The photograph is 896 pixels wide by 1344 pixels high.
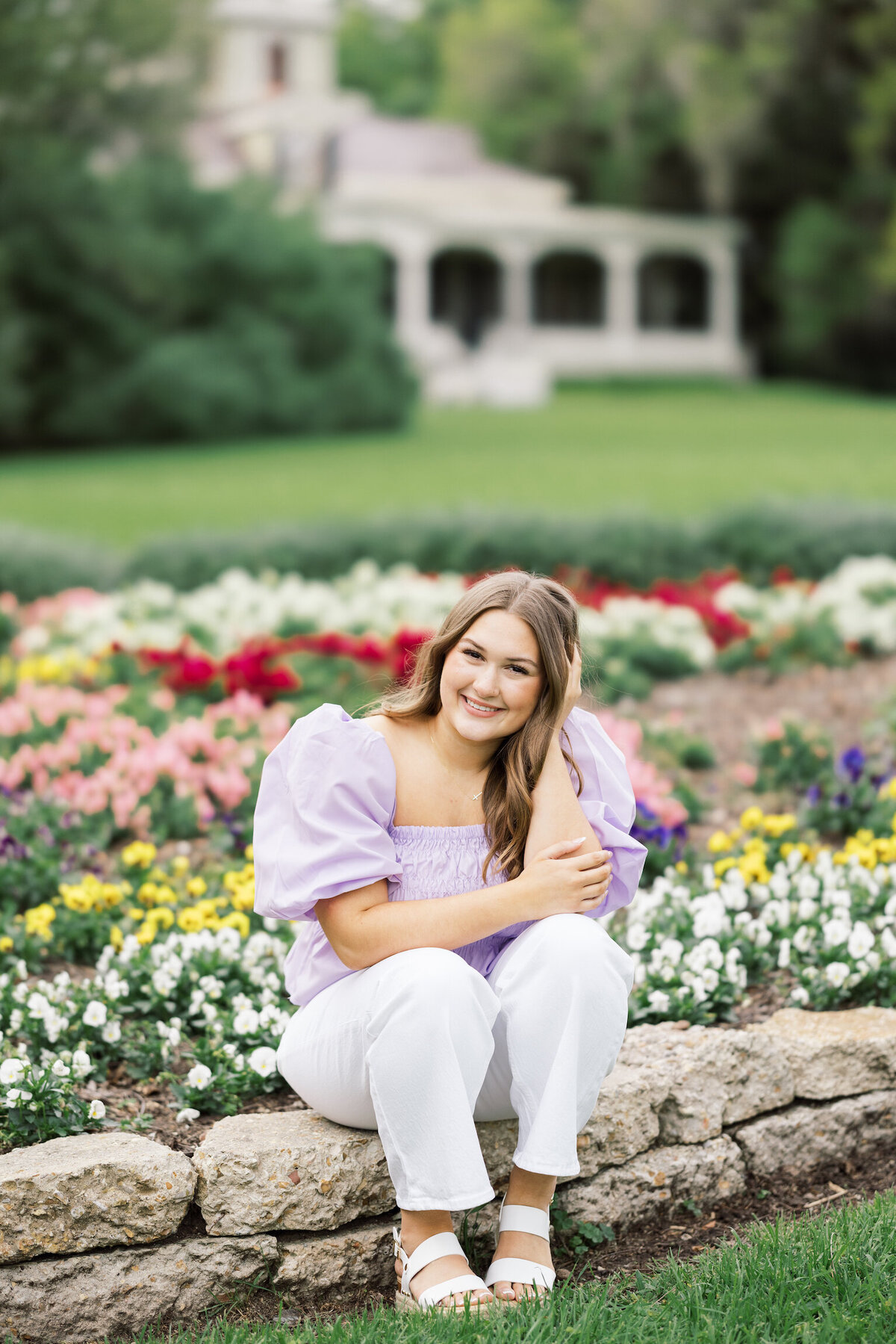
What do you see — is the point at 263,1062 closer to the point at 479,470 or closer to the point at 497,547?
the point at 497,547

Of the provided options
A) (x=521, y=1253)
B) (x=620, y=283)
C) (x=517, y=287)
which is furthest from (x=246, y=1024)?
(x=620, y=283)

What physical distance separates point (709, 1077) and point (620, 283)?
32.2 m

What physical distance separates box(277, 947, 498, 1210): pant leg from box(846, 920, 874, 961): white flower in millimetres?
1043

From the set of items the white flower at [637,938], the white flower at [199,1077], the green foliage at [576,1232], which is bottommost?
the green foliage at [576,1232]

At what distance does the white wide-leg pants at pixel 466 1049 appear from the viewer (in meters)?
2.07

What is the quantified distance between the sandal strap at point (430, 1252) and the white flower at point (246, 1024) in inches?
25.8

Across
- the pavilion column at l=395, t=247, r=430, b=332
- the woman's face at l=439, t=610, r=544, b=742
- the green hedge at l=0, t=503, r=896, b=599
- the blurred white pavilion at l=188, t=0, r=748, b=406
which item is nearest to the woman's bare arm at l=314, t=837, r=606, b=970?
the woman's face at l=439, t=610, r=544, b=742

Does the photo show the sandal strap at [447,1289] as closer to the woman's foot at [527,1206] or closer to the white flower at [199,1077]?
the woman's foot at [527,1206]

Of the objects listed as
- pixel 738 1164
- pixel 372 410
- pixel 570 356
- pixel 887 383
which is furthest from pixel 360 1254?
pixel 570 356

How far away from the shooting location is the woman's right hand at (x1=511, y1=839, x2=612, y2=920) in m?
2.20

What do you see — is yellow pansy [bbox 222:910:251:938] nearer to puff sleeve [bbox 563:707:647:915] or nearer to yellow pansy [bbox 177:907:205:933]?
yellow pansy [bbox 177:907:205:933]

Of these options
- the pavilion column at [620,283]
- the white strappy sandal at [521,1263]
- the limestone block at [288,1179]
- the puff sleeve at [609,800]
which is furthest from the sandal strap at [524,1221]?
the pavilion column at [620,283]

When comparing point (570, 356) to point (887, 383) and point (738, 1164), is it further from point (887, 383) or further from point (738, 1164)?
point (738, 1164)

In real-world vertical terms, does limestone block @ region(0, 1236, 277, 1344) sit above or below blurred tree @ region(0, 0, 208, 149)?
below
